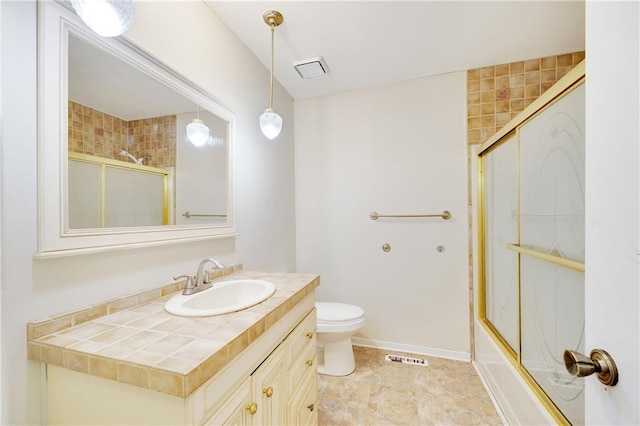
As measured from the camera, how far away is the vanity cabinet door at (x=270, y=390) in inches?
32.0

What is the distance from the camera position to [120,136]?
964 mm

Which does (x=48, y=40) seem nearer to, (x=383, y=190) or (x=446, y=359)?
(x=383, y=190)

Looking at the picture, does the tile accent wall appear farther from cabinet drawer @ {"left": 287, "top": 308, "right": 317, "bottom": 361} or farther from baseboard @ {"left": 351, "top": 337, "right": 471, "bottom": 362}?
cabinet drawer @ {"left": 287, "top": 308, "right": 317, "bottom": 361}

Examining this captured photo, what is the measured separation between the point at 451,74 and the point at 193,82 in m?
1.89

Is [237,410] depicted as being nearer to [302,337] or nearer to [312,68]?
[302,337]

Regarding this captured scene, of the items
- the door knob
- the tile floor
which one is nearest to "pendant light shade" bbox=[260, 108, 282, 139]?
the door knob

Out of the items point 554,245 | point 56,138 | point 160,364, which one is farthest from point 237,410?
point 554,245

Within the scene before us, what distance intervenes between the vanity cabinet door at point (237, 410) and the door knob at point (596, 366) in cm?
77

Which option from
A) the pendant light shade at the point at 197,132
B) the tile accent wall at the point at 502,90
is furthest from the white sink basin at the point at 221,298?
the tile accent wall at the point at 502,90

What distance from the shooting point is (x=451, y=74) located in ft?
6.66

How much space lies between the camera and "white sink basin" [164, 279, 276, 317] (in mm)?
864

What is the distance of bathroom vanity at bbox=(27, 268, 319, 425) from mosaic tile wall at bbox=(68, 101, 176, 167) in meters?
0.54

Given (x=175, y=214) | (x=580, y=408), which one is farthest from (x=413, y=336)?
(x=175, y=214)

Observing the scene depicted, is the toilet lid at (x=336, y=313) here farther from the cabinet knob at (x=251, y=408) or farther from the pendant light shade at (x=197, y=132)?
the pendant light shade at (x=197, y=132)
